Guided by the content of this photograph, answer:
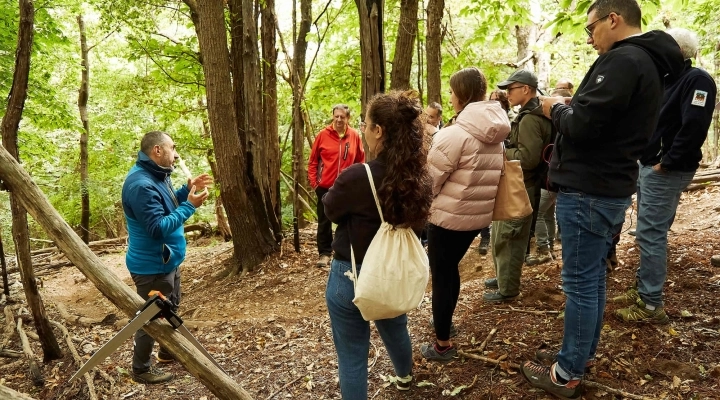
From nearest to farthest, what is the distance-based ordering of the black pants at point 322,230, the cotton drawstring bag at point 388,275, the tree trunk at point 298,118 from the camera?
the cotton drawstring bag at point 388,275, the black pants at point 322,230, the tree trunk at point 298,118

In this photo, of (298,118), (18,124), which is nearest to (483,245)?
(298,118)

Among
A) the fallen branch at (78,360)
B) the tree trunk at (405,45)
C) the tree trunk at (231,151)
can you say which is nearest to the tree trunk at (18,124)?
the fallen branch at (78,360)

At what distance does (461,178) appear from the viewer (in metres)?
3.08

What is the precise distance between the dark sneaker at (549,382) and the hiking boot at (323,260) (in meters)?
4.04

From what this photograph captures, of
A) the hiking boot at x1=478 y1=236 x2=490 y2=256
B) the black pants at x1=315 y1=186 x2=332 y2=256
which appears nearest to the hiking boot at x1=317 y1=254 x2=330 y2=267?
the black pants at x1=315 y1=186 x2=332 y2=256

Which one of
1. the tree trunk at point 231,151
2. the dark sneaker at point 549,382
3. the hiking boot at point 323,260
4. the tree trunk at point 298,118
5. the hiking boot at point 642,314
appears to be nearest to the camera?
the dark sneaker at point 549,382

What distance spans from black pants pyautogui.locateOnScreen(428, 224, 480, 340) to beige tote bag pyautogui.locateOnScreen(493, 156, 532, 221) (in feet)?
0.87

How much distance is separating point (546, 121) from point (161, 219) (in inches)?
142

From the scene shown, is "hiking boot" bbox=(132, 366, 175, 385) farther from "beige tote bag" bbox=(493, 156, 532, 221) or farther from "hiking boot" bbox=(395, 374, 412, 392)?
"beige tote bag" bbox=(493, 156, 532, 221)

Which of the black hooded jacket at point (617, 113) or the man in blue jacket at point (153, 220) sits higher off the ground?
the black hooded jacket at point (617, 113)

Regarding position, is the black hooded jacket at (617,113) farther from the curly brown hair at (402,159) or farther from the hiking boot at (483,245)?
the hiking boot at (483,245)

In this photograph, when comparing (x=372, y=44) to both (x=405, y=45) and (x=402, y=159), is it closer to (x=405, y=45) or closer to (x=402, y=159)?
(x=405, y=45)

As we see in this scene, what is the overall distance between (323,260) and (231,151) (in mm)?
2086

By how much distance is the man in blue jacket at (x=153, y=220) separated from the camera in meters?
3.32
